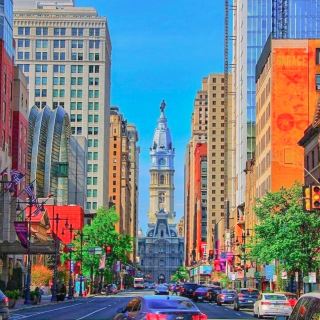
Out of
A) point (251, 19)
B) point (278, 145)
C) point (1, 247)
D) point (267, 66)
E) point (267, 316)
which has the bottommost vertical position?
point (267, 316)

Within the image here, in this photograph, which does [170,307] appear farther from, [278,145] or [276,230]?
[278,145]

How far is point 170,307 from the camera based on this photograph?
82.7 ft

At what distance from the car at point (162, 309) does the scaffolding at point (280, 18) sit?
124240 millimetres

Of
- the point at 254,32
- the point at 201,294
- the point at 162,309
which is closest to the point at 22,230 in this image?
the point at 201,294

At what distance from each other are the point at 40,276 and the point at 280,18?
6667cm

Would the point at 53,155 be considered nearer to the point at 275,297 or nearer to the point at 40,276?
the point at 40,276

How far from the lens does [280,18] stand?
503 ft

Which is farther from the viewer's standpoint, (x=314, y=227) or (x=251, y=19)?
(x=251, y=19)

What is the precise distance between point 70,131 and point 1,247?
107 m

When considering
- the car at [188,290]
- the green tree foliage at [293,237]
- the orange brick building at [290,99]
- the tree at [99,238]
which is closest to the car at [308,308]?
the green tree foliage at [293,237]

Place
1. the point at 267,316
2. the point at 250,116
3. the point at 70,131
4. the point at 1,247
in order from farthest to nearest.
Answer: the point at 70,131
the point at 250,116
the point at 1,247
the point at 267,316

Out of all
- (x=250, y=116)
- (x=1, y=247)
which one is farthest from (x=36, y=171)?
(x=1, y=247)

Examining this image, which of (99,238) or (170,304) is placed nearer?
(170,304)

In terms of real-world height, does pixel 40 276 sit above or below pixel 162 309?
above
